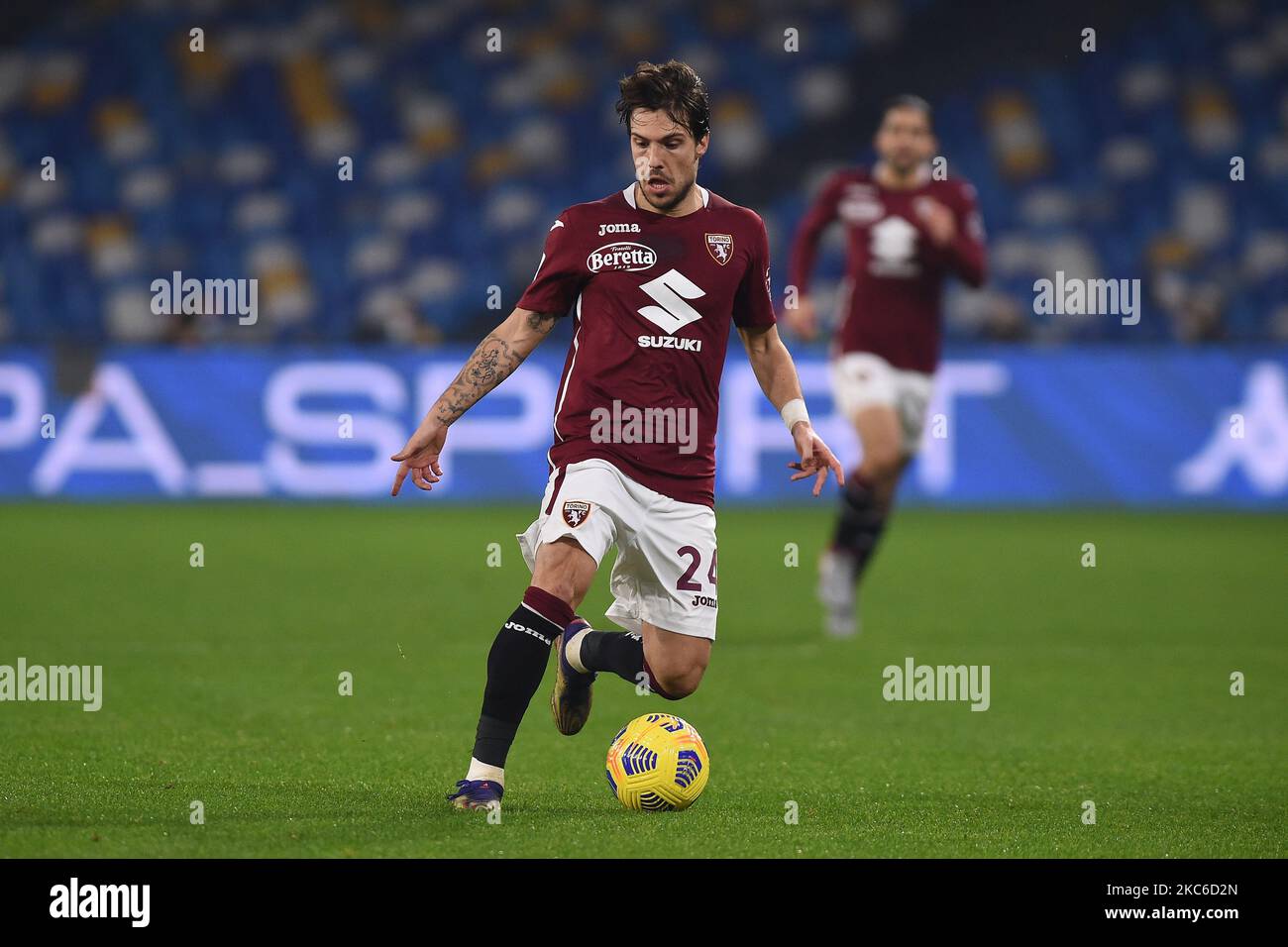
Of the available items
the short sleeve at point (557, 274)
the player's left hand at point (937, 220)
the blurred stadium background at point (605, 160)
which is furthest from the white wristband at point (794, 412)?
the blurred stadium background at point (605, 160)

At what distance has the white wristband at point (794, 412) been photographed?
582 centimetres

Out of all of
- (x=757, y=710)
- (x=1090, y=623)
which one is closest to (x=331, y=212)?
(x=1090, y=623)

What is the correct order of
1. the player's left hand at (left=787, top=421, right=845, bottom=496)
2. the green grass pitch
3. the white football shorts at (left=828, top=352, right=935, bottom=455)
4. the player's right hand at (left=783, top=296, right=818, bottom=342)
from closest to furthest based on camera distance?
the green grass pitch, the player's left hand at (left=787, top=421, right=845, bottom=496), the player's right hand at (left=783, top=296, right=818, bottom=342), the white football shorts at (left=828, top=352, right=935, bottom=455)

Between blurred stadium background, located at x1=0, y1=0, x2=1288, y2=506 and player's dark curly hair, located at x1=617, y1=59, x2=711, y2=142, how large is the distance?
11405 mm

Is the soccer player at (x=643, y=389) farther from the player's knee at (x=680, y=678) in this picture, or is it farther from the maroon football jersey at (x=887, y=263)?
the maroon football jersey at (x=887, y=263)

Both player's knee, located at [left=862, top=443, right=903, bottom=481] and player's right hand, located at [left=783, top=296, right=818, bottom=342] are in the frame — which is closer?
player's right hand, located at [left=783, top=296, right=818, bottom=342]

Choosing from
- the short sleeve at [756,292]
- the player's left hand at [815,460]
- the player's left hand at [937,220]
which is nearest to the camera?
the player's left hand at [815,460]

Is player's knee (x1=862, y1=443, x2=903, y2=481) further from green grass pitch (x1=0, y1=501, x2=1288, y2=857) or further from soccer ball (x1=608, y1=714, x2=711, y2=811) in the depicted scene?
soccer ball (x1=608, y1=714, x2=711, y2=811)

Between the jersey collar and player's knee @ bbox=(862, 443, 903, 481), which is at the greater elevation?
the jersey collar

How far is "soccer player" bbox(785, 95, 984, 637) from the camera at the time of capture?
985cm

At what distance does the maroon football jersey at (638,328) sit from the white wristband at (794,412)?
0.28 metres

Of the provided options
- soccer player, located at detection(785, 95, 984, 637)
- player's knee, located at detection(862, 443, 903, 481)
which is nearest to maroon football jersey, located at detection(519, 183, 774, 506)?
soccer player, located at detection(785, 95, 984, 637)

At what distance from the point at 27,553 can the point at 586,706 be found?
25.6 feet

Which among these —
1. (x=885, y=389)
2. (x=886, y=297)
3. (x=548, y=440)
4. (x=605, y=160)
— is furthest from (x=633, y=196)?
(x=605, y=160)
